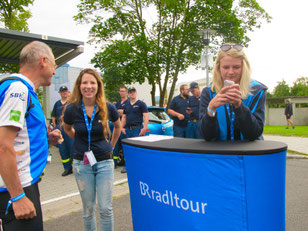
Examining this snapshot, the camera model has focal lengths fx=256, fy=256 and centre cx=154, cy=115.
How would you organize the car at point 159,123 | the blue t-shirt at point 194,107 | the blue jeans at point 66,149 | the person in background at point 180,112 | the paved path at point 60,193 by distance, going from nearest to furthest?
the paved path at point 60,193
the blue jeans at point 66,149
the blue t-shirt at point 194,107
the person in background at point 180,112
the car at point 159,123

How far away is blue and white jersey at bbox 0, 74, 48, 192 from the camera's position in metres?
1.49

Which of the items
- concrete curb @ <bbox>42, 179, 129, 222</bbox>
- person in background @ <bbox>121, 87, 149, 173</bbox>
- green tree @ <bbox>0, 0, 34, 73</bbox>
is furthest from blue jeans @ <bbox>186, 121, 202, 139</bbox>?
green tree @ <bbox>0, 0, 34, 73</bbox>

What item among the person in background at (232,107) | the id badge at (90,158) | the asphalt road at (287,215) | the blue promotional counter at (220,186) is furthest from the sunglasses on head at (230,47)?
the asphalt road at (287,215)

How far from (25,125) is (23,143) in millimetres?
112

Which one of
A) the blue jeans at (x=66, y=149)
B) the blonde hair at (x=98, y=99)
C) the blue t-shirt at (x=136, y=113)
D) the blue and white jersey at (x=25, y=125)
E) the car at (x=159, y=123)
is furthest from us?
the car at (x=159, y=123)

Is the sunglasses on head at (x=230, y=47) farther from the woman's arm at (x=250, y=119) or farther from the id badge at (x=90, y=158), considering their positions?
the id badge at (x=90, y=158)

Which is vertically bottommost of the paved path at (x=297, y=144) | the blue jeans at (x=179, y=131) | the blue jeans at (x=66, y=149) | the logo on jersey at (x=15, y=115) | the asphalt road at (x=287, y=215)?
the paved path at (x=297, y=144)

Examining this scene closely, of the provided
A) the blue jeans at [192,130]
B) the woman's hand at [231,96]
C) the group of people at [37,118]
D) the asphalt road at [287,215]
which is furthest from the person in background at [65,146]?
the woman's hand at [231,96]

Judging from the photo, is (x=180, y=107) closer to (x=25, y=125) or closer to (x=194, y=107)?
(x=194, y=107)

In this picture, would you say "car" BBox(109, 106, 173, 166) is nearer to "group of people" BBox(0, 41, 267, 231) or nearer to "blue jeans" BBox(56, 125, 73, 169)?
"blue jeans" BBox(56, 125, 73, 169)

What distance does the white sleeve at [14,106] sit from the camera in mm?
1474

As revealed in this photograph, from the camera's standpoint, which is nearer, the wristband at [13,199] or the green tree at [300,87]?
the wristband at [13,199]

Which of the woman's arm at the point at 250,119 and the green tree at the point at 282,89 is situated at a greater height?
the green tree at the point at 282,89

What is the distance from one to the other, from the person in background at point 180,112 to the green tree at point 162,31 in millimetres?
9512
